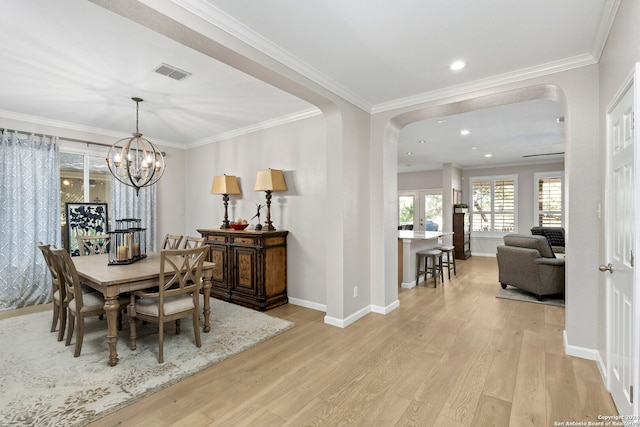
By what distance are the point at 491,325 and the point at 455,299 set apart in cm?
105

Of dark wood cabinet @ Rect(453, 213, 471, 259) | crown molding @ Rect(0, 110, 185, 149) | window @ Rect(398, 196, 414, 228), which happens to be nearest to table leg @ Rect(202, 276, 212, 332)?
crown molding @ Rect(0, 110, 185, 149)

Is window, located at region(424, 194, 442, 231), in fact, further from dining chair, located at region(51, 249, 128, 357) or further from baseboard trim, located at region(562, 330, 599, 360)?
dining chair, located at region(51, 249, 128, 357)

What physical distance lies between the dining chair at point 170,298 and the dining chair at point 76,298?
229 mm

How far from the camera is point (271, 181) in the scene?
4.23m

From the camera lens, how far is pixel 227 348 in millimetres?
2961

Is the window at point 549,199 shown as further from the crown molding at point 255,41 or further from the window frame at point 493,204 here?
the crown molding at point 255,41

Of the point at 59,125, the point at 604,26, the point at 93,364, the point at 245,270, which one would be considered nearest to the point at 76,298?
the point at 93,364

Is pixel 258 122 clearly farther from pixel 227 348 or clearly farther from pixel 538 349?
pixel 538 349

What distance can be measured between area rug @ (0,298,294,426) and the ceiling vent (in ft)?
8.74

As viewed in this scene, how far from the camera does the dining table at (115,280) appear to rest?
8.63ft

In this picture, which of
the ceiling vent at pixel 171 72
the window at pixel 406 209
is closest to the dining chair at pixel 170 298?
the ceiling vent at pixel 171 72

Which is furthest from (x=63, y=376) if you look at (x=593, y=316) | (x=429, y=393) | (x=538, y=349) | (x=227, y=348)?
(x=593, y=316)

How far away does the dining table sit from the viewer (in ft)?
8.63

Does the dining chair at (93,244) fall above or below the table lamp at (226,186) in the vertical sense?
below
